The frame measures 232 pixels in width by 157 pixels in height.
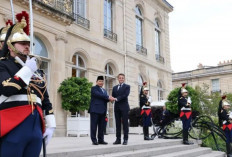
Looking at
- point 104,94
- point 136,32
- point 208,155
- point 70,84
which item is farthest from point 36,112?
point 136,32

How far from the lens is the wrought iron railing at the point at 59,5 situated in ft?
36.0

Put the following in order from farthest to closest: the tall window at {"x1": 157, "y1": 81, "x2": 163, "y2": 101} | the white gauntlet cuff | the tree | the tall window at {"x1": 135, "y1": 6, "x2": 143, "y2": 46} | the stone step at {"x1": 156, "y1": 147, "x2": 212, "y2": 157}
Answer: the tall window at {"x1": 157, "y1": 81, "x2": 163, "y2": 101} → the tall window at {"x1": 135, "y1": 6, "x2": 143, "y2": 46} → the tree → the stone step at {"x1": 156, "y1": 147, "x2": 212, "y2": 157} → the white gauntlet cuff

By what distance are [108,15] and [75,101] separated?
727 centimetres

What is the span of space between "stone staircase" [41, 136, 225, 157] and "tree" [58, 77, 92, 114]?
12.3ft

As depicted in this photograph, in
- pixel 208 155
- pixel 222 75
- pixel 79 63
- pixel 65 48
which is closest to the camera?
pixel 208 155

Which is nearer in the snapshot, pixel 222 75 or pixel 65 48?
pixel 65 48

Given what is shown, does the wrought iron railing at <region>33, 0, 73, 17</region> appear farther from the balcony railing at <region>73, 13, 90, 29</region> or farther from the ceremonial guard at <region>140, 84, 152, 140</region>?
the ceremonial guard at <region>140, 84, 152, 140</region>

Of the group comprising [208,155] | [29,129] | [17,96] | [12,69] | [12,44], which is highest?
[12,44]

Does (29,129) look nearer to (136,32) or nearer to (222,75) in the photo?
(136,32)

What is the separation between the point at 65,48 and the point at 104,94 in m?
6.07

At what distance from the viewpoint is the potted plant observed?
11109 millimetres

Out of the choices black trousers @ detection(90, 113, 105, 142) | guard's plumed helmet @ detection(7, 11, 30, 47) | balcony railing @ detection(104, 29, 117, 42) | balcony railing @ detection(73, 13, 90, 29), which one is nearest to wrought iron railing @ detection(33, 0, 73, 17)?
balcony railing @ detection(73, 13, 90, 29)

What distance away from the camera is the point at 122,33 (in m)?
17.4

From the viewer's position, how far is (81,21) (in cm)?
1405
